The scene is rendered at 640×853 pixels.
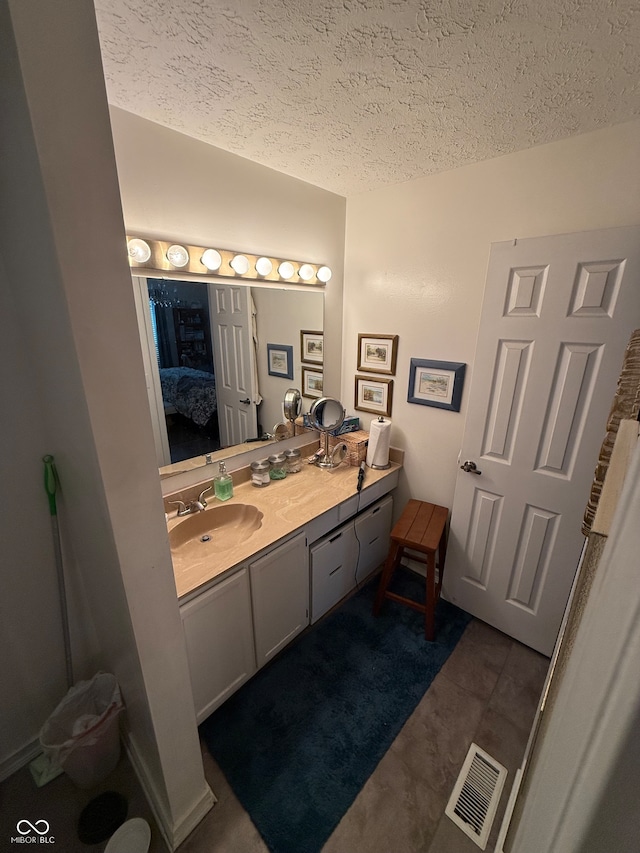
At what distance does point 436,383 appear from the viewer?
190cm

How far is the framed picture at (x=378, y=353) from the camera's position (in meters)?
2.04

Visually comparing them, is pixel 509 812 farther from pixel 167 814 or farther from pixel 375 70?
pixel 375 70

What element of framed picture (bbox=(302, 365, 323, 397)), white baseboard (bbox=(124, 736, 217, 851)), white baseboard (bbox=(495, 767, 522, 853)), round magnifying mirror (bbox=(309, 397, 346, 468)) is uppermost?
framed picture (bbox=(302, 365, 323, 397))

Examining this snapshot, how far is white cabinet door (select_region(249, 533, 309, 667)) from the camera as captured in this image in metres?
1.42

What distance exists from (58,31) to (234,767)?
210 cm

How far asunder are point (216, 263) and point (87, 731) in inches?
73.9

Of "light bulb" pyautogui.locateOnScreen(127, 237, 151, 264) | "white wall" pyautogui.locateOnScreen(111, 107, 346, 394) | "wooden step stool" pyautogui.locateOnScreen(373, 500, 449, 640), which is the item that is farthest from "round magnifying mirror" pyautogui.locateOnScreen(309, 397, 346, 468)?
"light bulb" pyautogui.locateOnScreen(127, 237, 151, 264)

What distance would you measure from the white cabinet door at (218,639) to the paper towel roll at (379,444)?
1074 millimetres

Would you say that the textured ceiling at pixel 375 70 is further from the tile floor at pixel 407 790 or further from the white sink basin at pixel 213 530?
the tile floor at pixel 407 790

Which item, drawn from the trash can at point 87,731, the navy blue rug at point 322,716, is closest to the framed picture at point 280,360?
the navy blue rug at point 322,716

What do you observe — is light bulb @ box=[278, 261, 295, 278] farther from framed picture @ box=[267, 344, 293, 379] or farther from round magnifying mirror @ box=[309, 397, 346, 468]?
round magnifying mirror @ box=[309, 397, 346, 468]

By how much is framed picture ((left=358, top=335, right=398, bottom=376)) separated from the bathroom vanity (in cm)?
65

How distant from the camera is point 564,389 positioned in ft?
4.74

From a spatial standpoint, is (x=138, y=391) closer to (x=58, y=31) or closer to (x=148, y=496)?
(x=148, y=496)
